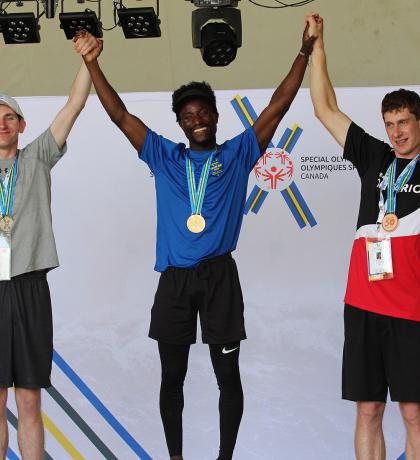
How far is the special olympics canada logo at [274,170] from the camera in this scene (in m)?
4.22

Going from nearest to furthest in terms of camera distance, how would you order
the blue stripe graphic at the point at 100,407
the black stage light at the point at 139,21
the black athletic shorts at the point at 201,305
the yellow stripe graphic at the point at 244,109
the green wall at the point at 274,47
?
the black athletic shorts at the point at 201,305 → the black stage light at the point at 139,21 → the yellow stripe graphic at the point at 244,109 → the blue stripe graphic at the point at 100,407 → the green wall at the point at 274,47

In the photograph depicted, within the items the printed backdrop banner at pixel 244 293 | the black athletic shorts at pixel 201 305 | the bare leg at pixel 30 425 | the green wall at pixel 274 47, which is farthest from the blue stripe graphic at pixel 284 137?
the bare leg at pixel 30 425

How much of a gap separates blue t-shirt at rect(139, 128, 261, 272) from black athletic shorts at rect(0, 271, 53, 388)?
47 cm

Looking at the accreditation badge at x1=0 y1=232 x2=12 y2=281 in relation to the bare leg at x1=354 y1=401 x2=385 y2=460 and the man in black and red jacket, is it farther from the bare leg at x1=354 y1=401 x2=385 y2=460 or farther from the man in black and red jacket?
the bare leg at x1=354 y1=401 x2=385 y2=460

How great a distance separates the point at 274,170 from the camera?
4230 mm

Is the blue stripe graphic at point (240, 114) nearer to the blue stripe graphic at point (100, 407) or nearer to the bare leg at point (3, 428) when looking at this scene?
the blue stripe graphic at point (100, 407)

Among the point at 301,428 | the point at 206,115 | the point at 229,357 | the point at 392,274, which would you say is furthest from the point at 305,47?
the point at 301,428

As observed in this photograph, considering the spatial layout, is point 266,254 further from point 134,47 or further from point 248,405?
point 134,47

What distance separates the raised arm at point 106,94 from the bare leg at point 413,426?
1.40m

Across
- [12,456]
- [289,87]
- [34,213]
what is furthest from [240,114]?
[12,456]

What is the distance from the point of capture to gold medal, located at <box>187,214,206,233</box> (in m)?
3.33

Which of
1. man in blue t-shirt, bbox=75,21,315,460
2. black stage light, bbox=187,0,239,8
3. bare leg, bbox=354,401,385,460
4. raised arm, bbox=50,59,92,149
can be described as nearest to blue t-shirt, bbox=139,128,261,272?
man in blue t-shirt, bbox=75,21,315,460

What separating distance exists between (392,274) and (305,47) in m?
0.96

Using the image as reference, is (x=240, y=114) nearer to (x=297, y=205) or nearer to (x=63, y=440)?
(x=297, y=205)
